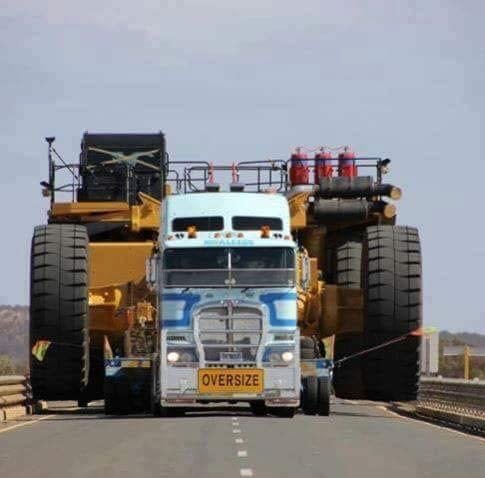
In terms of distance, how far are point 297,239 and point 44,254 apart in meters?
5.99

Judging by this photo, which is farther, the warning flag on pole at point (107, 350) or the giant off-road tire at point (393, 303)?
the warning flag on pole at point (107, 350)

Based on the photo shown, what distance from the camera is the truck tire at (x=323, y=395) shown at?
110 ft

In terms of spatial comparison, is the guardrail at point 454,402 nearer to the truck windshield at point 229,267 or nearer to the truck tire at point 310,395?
the truck tire at point 310,395

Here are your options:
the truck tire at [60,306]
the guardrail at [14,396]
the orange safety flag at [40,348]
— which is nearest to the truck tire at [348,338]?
the truck tire at [60,306]

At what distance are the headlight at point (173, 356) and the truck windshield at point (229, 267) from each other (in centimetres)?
130

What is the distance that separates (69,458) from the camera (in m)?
20.9

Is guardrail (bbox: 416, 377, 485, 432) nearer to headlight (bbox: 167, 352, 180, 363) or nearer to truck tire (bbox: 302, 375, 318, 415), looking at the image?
truck tire (bbox: 302, 375, 318, 415)

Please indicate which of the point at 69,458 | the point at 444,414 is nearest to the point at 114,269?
the point at 444,414

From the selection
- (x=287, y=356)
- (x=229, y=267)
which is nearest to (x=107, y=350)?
(x=229, y=267)

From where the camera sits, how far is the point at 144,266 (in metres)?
36.2

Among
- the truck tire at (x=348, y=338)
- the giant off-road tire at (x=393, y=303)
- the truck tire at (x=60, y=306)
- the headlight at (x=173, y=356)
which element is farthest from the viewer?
the truck tire at (x=348, y=338)

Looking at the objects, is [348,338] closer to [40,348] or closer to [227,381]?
[227,381]

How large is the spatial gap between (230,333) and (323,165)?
333 inches

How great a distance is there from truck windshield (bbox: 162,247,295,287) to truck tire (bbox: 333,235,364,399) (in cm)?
518
